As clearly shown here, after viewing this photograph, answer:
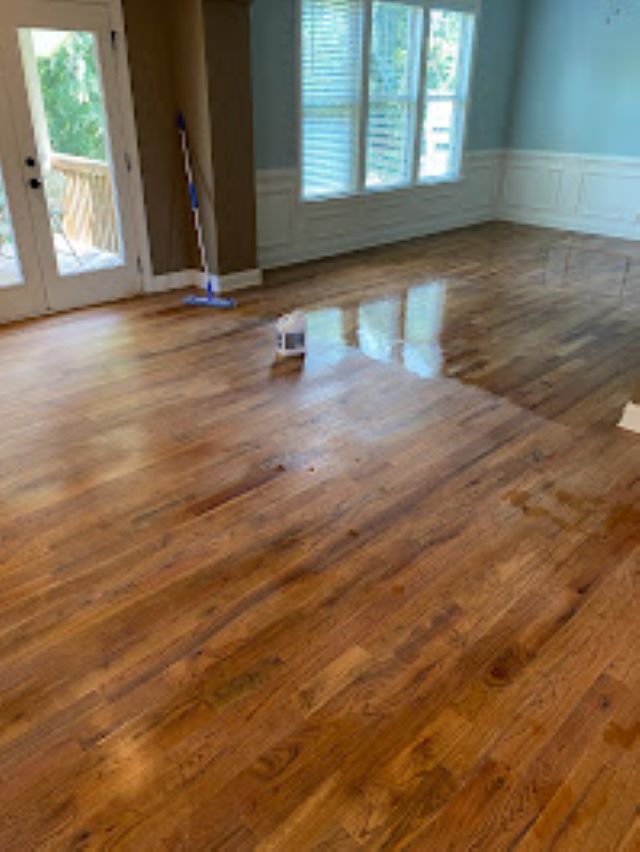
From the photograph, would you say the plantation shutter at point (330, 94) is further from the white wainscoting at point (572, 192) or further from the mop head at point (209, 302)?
the white wainscoting at point (572, 192)

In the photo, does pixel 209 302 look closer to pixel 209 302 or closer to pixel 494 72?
pixel 209 302

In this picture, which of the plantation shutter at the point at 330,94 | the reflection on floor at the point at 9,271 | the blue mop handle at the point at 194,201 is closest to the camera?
the reflection on floor at the point at 9,271

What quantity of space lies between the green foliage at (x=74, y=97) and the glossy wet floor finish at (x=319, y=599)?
154 centimetres

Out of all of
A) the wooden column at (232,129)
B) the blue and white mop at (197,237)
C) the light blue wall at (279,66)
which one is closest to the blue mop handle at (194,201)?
the blue and white mop at (197,237)

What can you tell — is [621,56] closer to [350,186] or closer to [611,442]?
[350,186]

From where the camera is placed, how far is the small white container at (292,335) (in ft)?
13.2

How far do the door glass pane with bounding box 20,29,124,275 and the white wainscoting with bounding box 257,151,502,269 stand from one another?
1461 millimetres

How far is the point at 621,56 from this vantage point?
22.3ft

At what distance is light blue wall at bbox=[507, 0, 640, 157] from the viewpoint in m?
6.81

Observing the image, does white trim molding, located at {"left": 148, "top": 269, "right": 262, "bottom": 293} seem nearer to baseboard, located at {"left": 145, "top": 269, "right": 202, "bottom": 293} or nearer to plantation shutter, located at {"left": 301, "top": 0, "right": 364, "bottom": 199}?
baseboard, located at {"left": 145, "top": 269, "right": 202, "bottom": 293}

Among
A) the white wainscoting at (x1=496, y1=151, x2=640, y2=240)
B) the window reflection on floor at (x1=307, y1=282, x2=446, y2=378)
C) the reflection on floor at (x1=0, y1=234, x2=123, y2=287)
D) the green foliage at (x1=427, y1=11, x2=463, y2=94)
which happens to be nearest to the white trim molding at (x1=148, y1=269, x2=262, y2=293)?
the reflection on floor at (x1=0, y1=234, x2=123, y2=287)

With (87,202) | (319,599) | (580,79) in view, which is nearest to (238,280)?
(87,202)

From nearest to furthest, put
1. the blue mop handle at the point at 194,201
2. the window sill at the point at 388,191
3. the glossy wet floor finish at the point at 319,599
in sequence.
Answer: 1. the glossy wet floor finish at the point at 319,599
2. the blue mop handle at the point at 194,201
3. the window sill at the point at 388,191

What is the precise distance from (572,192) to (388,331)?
444 cm
